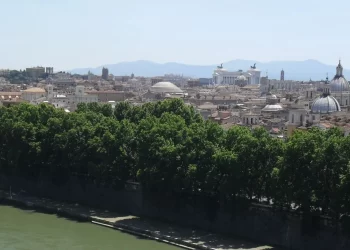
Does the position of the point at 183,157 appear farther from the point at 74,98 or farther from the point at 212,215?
the point at 74,98

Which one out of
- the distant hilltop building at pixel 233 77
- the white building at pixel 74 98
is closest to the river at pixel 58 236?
the white building at pixel 74 98

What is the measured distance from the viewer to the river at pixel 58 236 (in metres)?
→ 18.6

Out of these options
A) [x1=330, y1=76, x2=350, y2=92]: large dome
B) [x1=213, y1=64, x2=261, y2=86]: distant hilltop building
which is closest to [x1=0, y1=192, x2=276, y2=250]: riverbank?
[x1=330, y1=76, x2=350, y2=92]: large dome

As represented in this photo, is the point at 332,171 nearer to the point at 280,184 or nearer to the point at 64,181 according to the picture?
the point at 280,184

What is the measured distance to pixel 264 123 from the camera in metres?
43.0

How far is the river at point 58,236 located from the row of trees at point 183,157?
200cm

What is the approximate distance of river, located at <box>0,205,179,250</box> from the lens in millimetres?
18609

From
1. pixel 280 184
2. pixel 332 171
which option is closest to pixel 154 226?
pixel 280 184

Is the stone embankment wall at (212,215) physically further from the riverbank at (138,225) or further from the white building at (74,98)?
the white building at (74,98)

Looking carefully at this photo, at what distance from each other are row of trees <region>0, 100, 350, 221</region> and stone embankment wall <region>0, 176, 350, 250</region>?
0.35 m

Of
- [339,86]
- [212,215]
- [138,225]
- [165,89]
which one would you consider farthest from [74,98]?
[212,215]

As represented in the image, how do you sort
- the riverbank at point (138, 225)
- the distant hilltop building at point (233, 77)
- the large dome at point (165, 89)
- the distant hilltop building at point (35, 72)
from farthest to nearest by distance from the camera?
the distant hilltop building at point (233, 77) < the distant hilltop building at point (35, 72) < the large dome at point (165, 89) < the riverbank at point (138, 225)

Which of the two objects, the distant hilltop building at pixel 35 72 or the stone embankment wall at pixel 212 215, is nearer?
the stone embankment wall at pixel 212 215

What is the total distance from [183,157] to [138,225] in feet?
7.73
